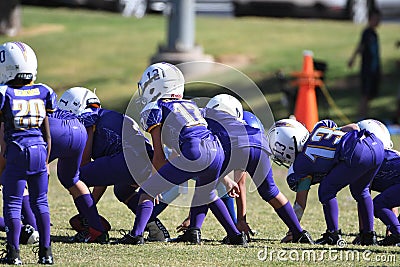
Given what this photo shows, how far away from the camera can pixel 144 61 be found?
23375 mm

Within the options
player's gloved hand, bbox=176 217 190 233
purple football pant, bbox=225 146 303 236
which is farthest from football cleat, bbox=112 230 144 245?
purple football pant, bbox=225 146 303 236

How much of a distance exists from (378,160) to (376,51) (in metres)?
9.80

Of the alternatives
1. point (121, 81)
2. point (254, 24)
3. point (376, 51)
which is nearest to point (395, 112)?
point (376, 51)

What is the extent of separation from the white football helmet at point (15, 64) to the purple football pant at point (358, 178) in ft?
9.07

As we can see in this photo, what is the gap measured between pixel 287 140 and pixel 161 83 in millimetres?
1253

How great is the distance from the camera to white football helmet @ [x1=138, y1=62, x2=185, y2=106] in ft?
25.9

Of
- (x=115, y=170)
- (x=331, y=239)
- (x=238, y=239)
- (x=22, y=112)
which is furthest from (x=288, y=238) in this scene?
(x=22, y=112)

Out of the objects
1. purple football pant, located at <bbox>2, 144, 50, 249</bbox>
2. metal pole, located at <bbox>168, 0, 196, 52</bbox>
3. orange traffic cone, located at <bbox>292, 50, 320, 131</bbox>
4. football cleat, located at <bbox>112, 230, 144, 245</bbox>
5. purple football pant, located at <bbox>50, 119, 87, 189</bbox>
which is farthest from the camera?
metal pole, located at <bbox>168, 0, 196, 52</bbox>

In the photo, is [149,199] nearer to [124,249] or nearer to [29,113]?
→ [124,249]

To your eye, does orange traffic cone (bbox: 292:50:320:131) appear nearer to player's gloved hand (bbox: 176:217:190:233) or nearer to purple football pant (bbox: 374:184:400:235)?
player's gloved hand (bbox: 176:217:190:233)

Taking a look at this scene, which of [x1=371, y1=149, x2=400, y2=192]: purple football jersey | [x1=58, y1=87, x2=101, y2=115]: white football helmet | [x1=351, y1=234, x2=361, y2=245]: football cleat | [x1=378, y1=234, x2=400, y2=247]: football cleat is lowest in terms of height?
[x1=351, y1=234, x2=361, y2=245]: football cleat

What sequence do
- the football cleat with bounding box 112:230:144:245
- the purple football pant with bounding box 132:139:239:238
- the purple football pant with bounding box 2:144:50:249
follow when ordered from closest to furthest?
1. the purple football pant with bounding box 2:144:50:249
2. the purple football pant with bounding box 132:139:239:238
3. the football cleat with bounding box 112:230:144:245

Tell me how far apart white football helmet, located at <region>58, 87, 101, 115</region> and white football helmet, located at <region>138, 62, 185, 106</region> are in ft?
2.27

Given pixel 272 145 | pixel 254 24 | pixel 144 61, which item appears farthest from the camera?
pixel 254 24
